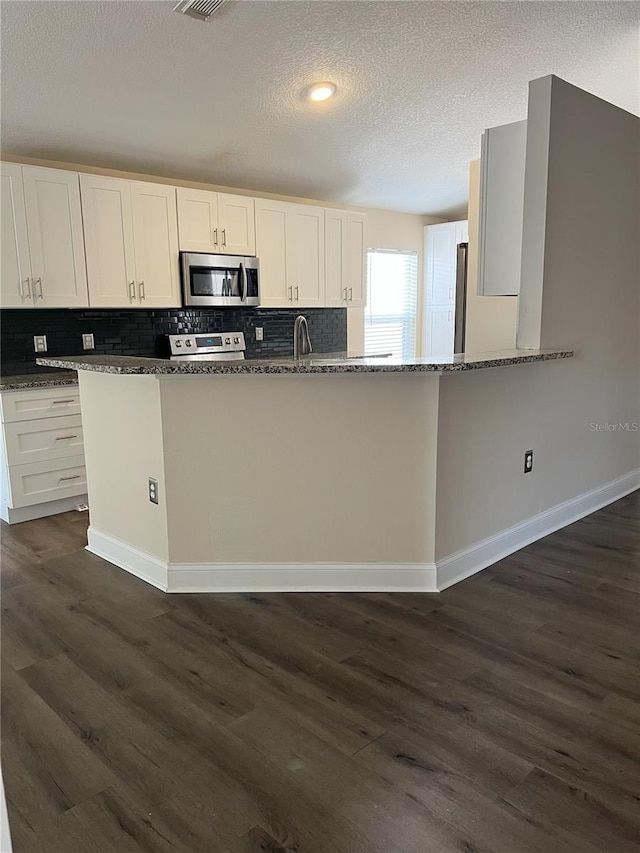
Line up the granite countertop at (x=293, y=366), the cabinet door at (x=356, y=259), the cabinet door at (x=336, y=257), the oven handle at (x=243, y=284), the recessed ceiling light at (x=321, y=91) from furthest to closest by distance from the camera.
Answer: the cabinet door at (x=356, y=259), the cabinet door at (x=336, y=257), the oven handle at (x=243, y=284), the recessed ceiling light at (x=321, y=91), the granite countertop at (x=293, y=366)

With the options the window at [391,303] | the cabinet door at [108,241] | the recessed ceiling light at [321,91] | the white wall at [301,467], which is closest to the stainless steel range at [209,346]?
the cabinet door at [108,241]

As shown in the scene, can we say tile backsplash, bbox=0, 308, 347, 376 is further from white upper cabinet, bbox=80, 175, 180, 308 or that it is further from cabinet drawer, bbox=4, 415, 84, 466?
cabinet drawer, bbox=4, 415, 84, 466

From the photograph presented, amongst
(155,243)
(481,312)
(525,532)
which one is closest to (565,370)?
(525,532)

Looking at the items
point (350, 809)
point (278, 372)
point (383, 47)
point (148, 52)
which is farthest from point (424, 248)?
point (350, 809)

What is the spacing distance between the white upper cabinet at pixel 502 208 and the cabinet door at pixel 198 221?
217 cm

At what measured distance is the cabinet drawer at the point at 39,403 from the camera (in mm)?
3740

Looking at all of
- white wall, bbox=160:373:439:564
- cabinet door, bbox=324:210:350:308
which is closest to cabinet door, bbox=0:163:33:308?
white wall, bbox=160:373:439:564

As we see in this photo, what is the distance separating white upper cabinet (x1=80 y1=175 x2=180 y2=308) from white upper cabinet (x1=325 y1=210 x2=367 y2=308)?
63.1 inches

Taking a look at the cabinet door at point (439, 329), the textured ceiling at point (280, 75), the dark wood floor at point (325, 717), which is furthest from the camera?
the cabinet door at point (439, 329)

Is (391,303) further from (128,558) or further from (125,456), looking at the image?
(128,558)

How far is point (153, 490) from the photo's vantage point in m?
2.88

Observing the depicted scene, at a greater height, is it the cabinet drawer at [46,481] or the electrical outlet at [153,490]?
the electrical outlet at [153,490]

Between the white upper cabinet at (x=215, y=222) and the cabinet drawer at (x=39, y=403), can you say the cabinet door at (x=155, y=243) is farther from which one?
the cabinet drawer at (x=39, y=403)

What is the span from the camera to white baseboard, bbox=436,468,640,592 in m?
2.93
